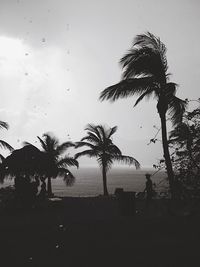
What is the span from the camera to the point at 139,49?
12383 millimetres

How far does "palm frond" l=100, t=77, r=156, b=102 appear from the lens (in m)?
12.6

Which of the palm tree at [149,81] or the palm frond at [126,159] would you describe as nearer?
the palm tree at [149,81]

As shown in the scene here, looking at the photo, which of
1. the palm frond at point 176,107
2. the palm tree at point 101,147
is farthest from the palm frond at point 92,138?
the palm frond at point 176,107

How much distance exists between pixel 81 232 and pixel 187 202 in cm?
423

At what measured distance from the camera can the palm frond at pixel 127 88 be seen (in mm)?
12594

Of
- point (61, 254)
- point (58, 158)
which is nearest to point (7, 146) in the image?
point (58, 158)

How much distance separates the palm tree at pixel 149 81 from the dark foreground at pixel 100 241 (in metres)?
4.35

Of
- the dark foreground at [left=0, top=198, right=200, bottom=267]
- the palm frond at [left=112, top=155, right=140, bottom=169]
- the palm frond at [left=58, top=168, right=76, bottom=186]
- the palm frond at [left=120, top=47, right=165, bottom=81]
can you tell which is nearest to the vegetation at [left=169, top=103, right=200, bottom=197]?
the dark foreground at [left=0, top=198, right=200, bottom=267]

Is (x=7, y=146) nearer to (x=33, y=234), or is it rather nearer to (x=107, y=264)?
(x=33, y=234)

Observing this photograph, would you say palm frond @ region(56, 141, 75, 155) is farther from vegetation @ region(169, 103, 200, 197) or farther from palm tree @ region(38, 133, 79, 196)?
vegetation @ region(169, 103, 200, 197)

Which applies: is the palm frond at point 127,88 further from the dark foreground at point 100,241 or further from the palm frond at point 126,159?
the palm frond at point 126,159

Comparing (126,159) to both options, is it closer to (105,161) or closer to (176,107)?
(105,161)

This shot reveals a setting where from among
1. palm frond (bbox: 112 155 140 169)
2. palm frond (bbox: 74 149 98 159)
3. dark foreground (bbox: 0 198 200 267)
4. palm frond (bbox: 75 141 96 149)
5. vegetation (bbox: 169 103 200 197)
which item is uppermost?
palm frond (bbox: 75 141 96 149)

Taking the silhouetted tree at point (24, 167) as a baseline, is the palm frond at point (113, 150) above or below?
above
